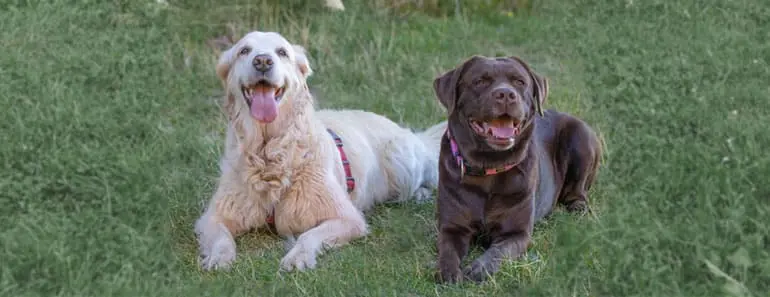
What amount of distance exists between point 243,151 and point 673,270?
94.6 inches

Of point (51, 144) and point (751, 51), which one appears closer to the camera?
point (51, 144)

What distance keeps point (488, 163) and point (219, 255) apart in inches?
56.9

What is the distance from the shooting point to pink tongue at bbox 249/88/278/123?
551 cm

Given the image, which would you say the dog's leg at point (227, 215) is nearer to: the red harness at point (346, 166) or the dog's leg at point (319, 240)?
the dog's leg at point (319, 240)

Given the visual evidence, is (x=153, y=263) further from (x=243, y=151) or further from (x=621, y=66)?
(x=621, y=66)

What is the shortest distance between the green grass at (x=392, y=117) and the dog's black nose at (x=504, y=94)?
76 cm

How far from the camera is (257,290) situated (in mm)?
4996

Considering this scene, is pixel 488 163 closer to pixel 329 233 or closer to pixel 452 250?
pixel 452 250

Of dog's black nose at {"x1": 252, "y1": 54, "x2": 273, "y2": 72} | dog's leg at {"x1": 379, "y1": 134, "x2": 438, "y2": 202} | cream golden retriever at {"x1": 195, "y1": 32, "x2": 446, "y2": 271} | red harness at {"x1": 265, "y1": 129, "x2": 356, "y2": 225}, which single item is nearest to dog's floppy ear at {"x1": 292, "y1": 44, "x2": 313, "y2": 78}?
cream golden retriever at {"x1": 195, "y1": 32, "x2": 446, "y2": 271}

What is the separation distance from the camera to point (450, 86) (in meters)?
5.16

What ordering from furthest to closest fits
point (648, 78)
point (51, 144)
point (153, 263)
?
point (648, 78) → point (51, 144) → point (153, 263)

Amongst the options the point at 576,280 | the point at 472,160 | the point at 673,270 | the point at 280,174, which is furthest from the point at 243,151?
the point at 673,270

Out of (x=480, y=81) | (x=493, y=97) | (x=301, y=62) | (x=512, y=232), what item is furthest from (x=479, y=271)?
(x=301, y=62)

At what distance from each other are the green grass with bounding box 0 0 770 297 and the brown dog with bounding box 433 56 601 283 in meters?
0.18
